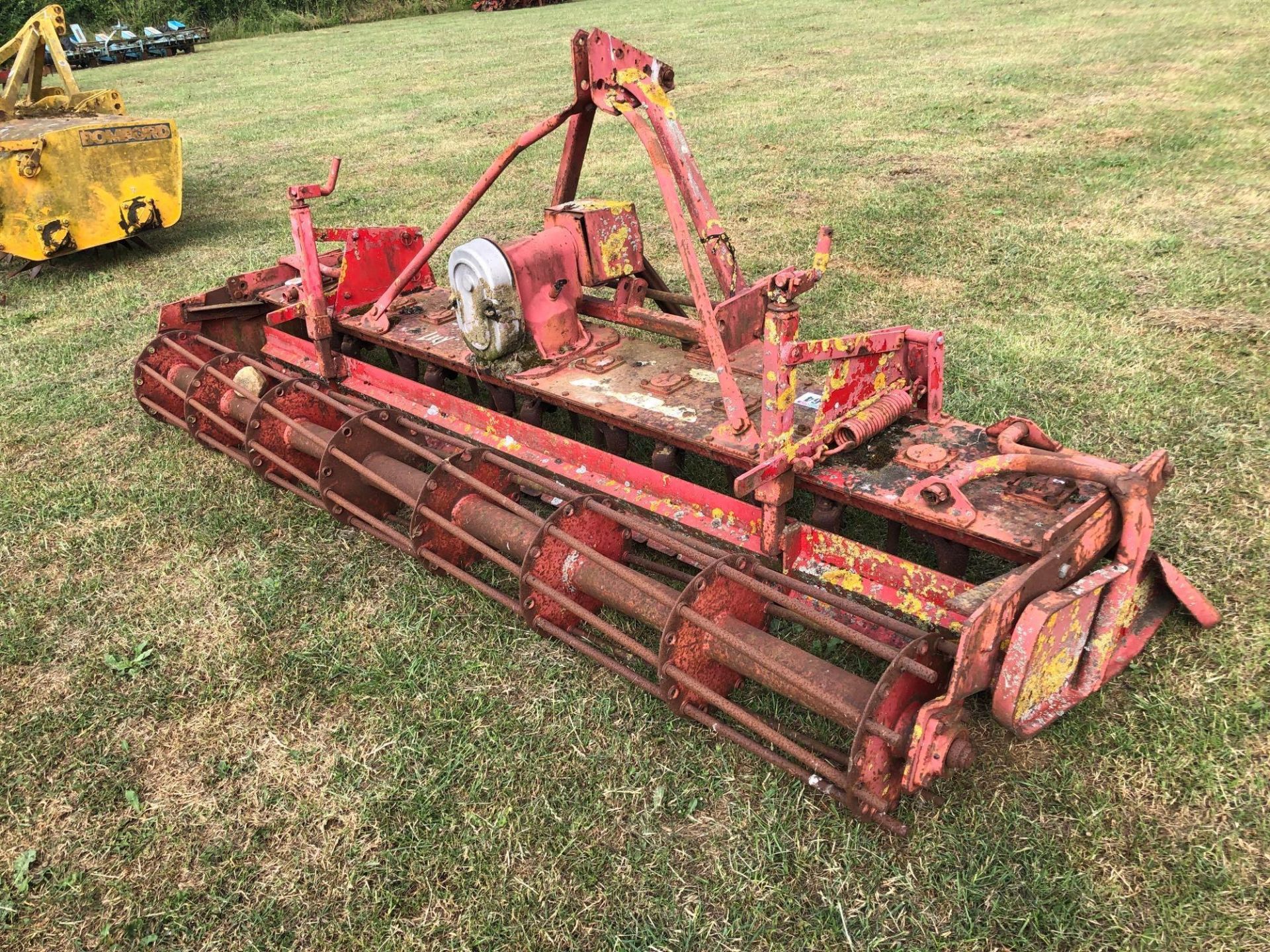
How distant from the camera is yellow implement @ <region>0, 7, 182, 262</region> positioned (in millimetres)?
6590

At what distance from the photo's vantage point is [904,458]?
2953 mm

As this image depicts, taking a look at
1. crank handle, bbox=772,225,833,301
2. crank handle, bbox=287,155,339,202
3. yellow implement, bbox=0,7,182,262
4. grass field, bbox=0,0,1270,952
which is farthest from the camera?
yellow implement, bbox=0,7,182,262

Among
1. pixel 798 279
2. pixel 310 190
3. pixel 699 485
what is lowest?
pixel 699 485

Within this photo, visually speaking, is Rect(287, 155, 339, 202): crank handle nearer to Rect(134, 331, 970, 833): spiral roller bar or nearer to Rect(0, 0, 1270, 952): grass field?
Rect(134, 331, 970, 833): spiral roller bar

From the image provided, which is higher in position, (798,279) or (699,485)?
(798,279)

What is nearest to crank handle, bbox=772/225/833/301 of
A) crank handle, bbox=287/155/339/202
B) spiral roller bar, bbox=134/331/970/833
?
spiral roller bar, bbox=134/331/970/833

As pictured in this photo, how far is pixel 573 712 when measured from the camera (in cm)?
288

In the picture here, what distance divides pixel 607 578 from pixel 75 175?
6.40 metres

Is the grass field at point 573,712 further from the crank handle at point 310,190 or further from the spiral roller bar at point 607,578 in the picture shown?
the crank handle at point 310,190

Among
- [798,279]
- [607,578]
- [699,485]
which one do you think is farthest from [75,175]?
[798,279]

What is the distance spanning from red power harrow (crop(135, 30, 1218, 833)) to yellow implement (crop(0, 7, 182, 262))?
308 centimetres

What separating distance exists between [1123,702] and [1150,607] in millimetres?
415

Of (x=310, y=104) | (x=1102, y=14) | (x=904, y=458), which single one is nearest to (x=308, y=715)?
(x=904, y=458)

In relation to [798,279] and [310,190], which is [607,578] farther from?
[310,190]
